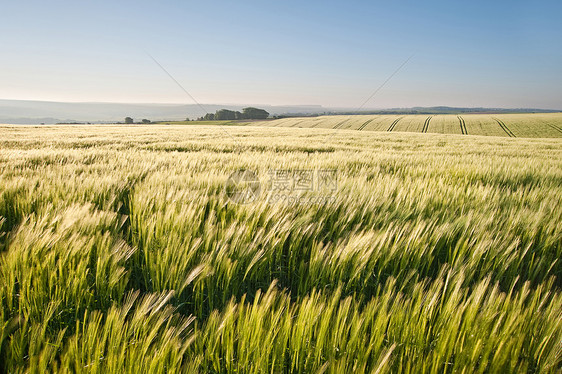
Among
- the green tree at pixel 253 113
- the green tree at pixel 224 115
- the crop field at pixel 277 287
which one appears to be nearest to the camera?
the crop field at pixel 277 287

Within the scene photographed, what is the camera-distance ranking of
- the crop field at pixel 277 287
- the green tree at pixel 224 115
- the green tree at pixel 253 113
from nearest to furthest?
the crop field at pixel 277 287
the green tree at pixel 224 115
the green tree at pixel 253 113

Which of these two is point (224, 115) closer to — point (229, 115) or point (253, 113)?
point (229, 115)

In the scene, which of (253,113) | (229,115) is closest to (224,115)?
(229,115)

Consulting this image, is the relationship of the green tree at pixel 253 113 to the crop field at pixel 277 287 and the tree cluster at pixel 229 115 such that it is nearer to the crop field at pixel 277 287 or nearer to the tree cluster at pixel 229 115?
the tree cluster at pixel 229 115

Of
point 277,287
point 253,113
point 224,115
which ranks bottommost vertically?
point 277,287

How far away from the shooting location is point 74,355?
1.90 ft

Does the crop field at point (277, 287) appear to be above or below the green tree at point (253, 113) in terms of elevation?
below

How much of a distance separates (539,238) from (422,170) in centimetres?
208

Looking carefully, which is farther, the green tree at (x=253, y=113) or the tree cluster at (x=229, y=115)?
the green tree at (x=253, y=113)

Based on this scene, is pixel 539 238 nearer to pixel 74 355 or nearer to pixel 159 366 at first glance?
pixel 159 366

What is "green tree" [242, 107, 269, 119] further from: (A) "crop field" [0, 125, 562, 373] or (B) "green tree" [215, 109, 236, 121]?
(A) "crop field" [0, 125, 562, 373]

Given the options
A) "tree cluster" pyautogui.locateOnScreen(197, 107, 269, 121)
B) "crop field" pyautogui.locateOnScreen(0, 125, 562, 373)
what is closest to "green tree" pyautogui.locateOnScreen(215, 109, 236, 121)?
"tree cluster" pyautogui.locateOnScreen(197, 107, 269, 121)

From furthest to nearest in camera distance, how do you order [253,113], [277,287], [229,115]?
[253,113] → [229,115] → [277,287]

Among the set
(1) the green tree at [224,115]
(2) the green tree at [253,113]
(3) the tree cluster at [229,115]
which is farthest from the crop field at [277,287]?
(2) the green tree at [253,113]
